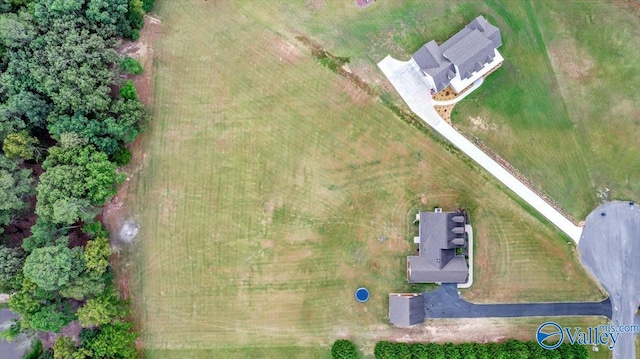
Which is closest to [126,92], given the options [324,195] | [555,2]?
[324,195]

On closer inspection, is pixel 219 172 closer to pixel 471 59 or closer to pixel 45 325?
pixel 45 325

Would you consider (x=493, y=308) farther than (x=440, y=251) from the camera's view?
Yes

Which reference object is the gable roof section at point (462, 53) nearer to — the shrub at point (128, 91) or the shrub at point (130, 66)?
the shrub at point (130, 66)

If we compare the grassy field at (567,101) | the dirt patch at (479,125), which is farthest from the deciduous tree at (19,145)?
the dirt patch at (479,125)

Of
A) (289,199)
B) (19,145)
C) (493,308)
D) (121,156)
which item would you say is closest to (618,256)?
(493,308)

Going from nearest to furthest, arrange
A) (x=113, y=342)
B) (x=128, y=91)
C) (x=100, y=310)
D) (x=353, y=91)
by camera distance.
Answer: (x=100, y=310) < (x=113, y=342) < (x=128, y=91) < (x=353, y=91)

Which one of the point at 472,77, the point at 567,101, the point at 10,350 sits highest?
the point at 472,77

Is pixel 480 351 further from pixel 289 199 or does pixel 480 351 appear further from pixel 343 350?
pixel 289 199
